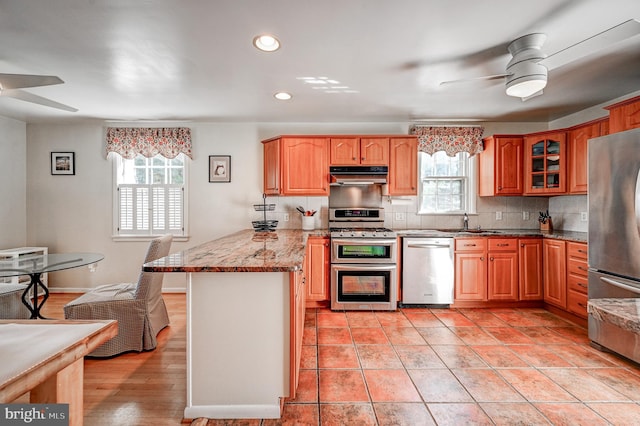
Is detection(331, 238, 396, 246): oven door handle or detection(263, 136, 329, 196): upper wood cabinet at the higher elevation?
detection(263, 136, 329, 196): upper wood cabinet

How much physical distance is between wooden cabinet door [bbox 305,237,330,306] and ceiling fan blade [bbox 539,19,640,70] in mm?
2649

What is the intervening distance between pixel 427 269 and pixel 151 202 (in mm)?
3820

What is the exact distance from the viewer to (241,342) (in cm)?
183

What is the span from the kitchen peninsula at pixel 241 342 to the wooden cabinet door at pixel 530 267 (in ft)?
10.3

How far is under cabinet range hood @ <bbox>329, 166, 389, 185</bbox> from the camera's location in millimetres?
3932

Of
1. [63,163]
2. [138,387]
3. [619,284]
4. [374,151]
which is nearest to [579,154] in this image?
[619,284]

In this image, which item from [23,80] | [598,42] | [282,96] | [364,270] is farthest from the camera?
[364,270]

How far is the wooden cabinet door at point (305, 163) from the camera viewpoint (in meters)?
3.97

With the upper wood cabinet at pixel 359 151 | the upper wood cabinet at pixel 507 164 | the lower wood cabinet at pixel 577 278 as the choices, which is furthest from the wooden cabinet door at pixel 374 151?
the lower wood cabinet at pixel 577 278

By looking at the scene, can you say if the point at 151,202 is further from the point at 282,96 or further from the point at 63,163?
the point at 282,96

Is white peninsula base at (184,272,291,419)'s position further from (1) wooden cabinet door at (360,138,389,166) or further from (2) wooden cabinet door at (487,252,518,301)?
(2) wooden cabinet door at (487,252,518,301)

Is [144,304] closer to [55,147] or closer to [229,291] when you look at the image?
[229,291]

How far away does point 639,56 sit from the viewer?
7.97ft

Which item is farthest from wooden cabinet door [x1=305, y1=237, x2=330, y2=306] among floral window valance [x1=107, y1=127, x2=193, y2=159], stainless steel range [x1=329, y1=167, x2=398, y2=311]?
floral window valance [x1=107, y1=127, x2=193, y2=159]
